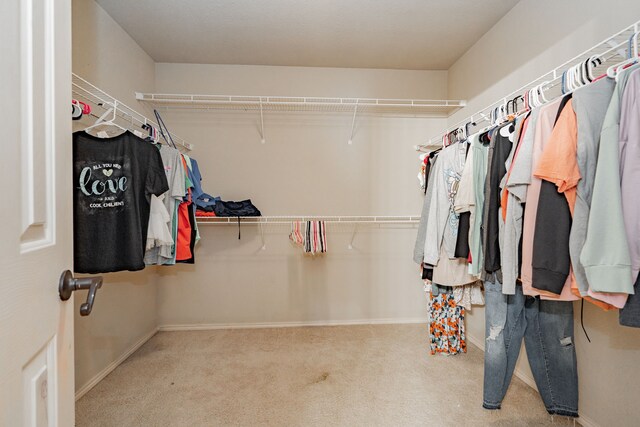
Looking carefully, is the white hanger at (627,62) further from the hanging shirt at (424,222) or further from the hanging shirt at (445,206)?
the hanging shirt at (424,222)

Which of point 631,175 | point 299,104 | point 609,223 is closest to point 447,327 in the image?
point 609,223

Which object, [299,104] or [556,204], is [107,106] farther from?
[556,204]

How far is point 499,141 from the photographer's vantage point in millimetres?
1528

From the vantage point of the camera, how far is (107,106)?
6.15ft

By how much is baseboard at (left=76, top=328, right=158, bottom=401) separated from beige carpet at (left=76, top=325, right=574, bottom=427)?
0.12 ft

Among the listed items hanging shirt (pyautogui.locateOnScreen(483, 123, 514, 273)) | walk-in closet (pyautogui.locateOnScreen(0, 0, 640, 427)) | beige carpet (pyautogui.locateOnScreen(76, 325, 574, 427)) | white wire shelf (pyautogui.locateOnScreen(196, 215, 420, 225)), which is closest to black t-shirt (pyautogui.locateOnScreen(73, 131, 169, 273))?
walk-in closet (pyautogui.locateOnScreen(0, 0, 640, 427))

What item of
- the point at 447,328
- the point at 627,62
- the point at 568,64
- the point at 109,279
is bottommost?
the point at 447,328

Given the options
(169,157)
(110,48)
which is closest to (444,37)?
(169,157)

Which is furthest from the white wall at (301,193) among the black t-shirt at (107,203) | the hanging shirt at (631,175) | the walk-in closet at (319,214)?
the hanging shirt at (631,175)

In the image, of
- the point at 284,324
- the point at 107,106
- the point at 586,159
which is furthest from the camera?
the point at 284,324

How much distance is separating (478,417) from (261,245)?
2079 millimetres

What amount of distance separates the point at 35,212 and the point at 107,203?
1225 mm

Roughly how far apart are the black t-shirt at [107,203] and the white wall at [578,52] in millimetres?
2494

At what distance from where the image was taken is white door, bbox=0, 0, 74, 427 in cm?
47
